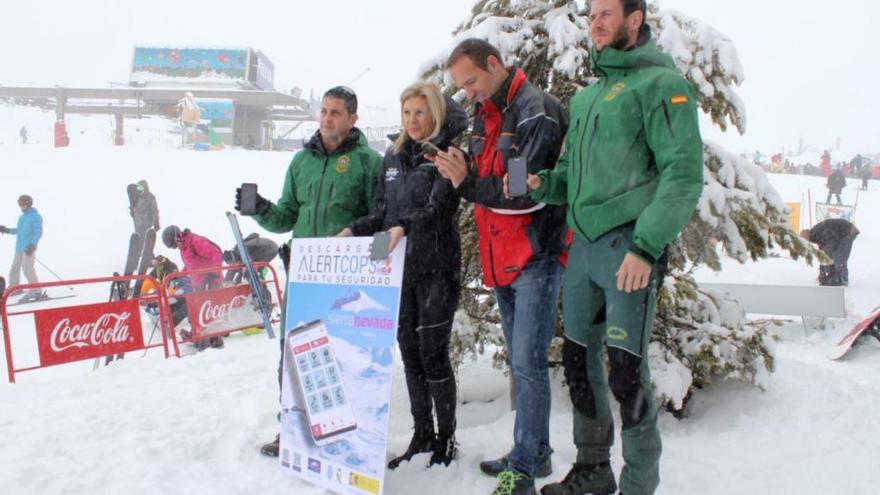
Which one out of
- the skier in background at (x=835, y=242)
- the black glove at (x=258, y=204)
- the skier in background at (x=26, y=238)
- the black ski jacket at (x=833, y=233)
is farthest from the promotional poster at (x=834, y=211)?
the skier in background at (x=26, y=238)

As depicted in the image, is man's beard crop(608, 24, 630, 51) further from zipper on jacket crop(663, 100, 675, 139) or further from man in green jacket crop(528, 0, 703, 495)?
zipper on jacket crop(663, 100, 675, 139)

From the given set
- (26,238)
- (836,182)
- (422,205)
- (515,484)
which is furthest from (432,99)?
(836,182)

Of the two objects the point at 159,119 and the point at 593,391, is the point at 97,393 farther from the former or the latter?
the point at 159,119

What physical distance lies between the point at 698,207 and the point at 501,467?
185 centimetres

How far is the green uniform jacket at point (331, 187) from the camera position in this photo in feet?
→ 10.6

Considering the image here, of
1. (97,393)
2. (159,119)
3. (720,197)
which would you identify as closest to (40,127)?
(159,119)

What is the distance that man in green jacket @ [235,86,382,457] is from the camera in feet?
10.6

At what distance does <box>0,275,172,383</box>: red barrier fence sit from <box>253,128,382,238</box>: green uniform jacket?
13.5 ft

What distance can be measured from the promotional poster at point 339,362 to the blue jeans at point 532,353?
0.56 meters

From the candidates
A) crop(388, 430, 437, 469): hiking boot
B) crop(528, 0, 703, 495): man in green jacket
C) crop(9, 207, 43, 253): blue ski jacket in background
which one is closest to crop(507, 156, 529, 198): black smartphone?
crop(528, 0, 703, 495): man in green jacket

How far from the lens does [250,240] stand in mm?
10516

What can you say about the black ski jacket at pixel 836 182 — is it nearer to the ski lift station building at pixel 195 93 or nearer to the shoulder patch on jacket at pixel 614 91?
the shoulder patch on jacket at pixel 614 91

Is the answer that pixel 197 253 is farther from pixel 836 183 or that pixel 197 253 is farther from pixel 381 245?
pixel 836 183

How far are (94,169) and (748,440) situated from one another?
2907 centimetres
